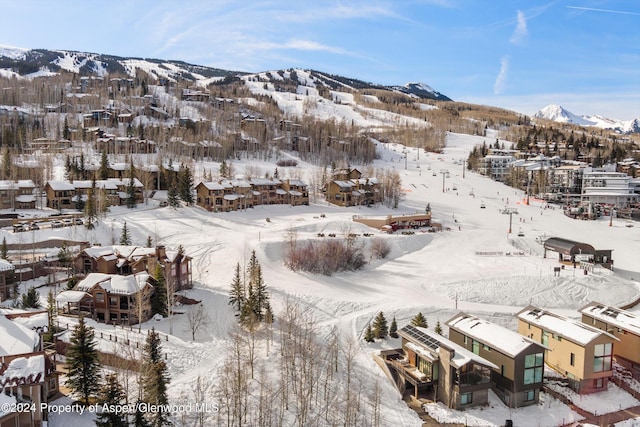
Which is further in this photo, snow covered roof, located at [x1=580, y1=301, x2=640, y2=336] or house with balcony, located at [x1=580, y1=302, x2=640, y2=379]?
snow covered roof, located at [x1=580, y1=301, x2=640, y2=336]

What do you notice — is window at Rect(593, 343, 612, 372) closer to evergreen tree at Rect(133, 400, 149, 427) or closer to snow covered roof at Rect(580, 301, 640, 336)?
snow covered roof at Rect(580, 301, 640, 336)

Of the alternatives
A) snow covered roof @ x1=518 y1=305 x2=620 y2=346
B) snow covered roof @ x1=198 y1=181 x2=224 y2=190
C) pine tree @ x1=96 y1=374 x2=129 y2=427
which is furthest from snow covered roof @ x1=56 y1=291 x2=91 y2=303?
snow covered roof @ x1=198 y1=181 x2=224 y2=190

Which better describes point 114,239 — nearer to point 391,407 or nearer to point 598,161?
point 391,407

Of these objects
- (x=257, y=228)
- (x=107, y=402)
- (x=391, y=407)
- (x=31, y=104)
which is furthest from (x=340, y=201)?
(x=31, y=104)

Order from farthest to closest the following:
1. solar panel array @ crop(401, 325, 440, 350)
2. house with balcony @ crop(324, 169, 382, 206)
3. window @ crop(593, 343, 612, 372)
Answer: house with balcony @ crop(324, 169, 382, 206), window @ crop(593, 343, 612, 372), solar panel array @ crop(401, 325, 440, 350)

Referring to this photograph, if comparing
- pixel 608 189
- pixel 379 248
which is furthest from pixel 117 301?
pixel 608 189

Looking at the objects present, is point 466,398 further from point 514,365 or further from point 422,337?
point 422,337
